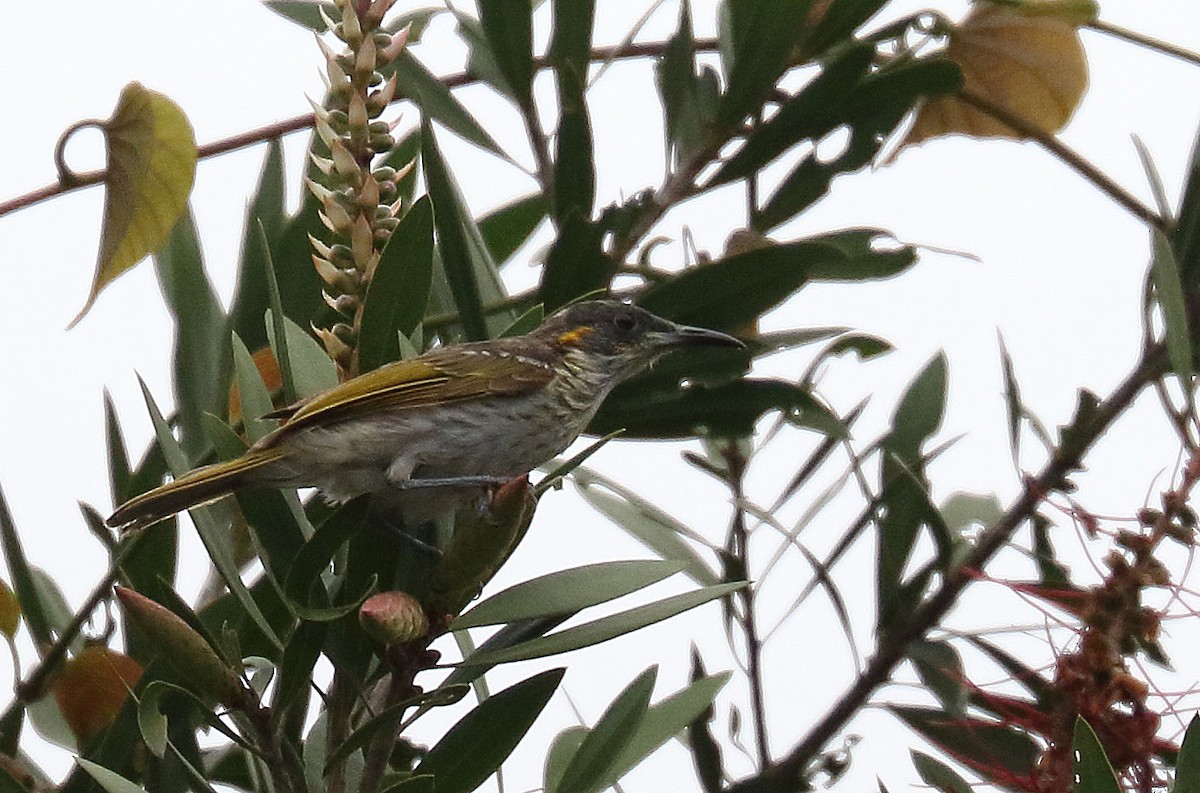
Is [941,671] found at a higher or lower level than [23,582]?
higher

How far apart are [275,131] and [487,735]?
1.06 m

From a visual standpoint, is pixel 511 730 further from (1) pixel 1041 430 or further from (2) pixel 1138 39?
(2) pixel 1138 39

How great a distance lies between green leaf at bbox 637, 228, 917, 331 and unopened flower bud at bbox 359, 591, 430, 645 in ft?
2.37

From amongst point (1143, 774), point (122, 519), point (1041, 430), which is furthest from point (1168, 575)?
point (122, 519)

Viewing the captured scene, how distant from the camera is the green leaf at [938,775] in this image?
166cm

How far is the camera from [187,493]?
1.91m

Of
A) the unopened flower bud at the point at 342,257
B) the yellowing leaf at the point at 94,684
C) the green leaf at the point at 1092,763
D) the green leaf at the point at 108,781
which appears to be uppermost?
the unopened flower bud at the point at 342,257

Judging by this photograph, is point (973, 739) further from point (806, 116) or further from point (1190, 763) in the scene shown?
point (806, 116)

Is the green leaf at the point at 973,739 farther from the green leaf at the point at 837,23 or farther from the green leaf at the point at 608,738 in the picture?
the green leaf at the point at 837,23

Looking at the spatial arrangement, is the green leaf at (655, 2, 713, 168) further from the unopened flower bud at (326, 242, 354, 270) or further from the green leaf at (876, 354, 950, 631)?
the unopened flower bud at (326, 242, 354, 270)

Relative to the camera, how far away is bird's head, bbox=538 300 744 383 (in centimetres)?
264

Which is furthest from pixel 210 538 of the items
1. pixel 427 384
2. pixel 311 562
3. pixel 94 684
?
pixel 427 384

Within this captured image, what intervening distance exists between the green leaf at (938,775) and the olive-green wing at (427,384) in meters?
0.75

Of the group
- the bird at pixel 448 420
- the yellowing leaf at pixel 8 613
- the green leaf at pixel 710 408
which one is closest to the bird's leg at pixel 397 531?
the bird at pixel 448 420
